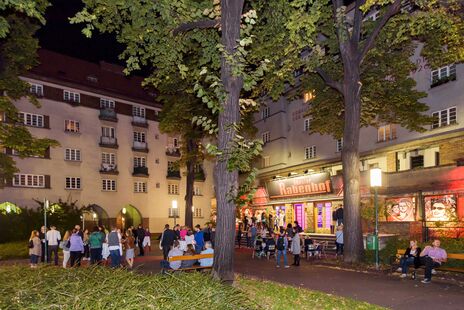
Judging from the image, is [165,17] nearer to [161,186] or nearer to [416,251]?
[416,251]

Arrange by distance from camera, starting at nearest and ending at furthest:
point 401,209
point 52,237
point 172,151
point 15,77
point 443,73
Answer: point 52,237 → point 15,77 → point 443,73 → point 401,209 → point 172,151

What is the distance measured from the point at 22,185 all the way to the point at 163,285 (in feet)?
125

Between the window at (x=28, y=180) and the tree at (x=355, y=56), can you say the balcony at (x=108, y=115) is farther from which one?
the tree at (x=355, y=56)

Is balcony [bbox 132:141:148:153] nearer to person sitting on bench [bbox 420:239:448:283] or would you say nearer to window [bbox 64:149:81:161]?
window [bbox 64:149:81:161]

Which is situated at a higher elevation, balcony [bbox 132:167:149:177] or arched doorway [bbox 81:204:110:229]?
balcony [bbox 132:167:149:177]

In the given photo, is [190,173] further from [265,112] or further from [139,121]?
[139,121]

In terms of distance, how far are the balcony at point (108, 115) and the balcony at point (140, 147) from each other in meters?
3.48

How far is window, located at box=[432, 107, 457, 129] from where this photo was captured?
26.5m

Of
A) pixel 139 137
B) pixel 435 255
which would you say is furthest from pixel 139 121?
pixel 435 255

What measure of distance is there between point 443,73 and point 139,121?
109 ft

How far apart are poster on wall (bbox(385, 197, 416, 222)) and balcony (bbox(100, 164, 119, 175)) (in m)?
29.5

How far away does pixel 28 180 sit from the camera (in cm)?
4216

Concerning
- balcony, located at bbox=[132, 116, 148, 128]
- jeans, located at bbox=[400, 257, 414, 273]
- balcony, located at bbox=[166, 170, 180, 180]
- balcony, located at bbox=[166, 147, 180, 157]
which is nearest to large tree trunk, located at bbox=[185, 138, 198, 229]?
balcony, located at bbox=[132, 116, 148, 128]

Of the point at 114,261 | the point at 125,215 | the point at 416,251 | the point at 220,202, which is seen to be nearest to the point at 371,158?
the point at 416,251
